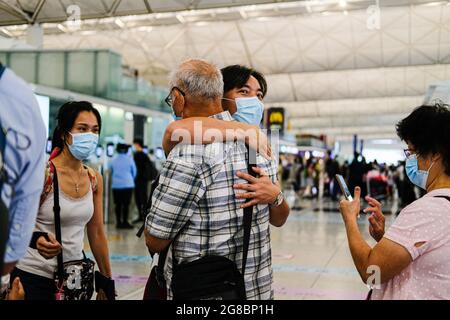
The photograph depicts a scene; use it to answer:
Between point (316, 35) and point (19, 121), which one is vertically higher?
point (316, 35)

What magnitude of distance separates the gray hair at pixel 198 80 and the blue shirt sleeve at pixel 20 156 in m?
0.83

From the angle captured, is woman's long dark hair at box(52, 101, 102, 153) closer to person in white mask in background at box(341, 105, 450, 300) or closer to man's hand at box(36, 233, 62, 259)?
man's hand at box(36, 233, 62, 259)

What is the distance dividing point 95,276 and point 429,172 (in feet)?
5.69

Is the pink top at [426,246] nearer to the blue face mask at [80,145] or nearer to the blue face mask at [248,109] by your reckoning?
the blue face mask at [248,109]

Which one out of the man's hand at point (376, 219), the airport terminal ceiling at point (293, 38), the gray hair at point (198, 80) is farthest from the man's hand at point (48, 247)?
the airport terminal ceiling at point (293, 38)

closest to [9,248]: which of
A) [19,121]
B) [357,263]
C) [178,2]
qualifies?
[19,121]

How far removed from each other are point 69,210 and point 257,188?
1.13 m

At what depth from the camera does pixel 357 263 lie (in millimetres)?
1984

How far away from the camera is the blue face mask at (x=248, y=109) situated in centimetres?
253

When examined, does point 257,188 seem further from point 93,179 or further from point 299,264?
point 299,264

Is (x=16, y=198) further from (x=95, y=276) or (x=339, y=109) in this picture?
(x=339, y=109)
